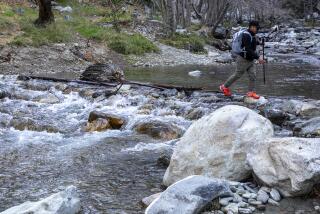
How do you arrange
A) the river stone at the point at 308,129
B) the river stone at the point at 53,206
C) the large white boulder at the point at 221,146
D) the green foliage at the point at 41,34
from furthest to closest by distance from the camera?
the green foliage at the point at 41,34
the river stone at the point at 308,129
the large white boulder at the point at 221,146
the river stone at the point at 53,206

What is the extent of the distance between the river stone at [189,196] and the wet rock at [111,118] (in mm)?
5080

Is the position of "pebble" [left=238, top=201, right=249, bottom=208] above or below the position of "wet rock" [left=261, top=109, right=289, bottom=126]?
above

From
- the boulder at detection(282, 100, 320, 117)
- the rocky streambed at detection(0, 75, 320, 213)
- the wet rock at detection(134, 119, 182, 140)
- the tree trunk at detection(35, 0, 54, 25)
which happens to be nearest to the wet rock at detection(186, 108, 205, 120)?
the rocky streambed at detection(0, 75, 320, 213)

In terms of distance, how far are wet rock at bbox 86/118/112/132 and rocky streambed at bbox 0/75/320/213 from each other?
22 mm

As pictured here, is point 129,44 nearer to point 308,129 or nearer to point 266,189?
point 308,129

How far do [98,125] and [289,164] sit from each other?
18.1ft

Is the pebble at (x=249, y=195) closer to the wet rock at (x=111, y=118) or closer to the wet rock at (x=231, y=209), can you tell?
the wet rock at (x=231, y=209)

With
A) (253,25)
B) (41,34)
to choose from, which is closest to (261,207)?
(253,25)

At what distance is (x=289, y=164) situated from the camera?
5.68 metres

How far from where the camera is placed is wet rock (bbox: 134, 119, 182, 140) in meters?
9.53

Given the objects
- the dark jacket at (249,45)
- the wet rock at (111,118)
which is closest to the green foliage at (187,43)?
the dark jacket at (249,45)

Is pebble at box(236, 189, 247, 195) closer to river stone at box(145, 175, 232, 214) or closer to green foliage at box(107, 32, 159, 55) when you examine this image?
river stone at box(145, 175, 232, 214)

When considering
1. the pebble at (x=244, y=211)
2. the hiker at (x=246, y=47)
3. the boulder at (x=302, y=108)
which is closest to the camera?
the pebble at (x=244, y=211)

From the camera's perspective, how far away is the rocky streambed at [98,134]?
6570 mm
